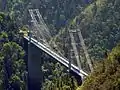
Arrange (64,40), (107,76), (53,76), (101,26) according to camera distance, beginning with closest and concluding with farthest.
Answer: (107,76) < (53,76) < (64,40) < (101,26)

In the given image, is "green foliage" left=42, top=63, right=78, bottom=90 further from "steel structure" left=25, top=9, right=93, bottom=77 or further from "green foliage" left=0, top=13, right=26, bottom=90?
"green foliage" left=0, top=13, right=26, bottom=90

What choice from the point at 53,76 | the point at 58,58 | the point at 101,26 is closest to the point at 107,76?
the point at 58,58

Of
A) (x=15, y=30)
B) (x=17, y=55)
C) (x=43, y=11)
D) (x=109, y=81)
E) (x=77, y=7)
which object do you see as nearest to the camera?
(x=109, y=81)

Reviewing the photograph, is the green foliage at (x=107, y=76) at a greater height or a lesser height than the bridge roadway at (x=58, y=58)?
greater

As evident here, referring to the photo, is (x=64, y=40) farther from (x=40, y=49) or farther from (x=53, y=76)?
(x=53, y=76)

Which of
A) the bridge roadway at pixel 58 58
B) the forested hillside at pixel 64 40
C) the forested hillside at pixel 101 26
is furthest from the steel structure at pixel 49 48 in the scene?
the forested hillside at pixel 101 26

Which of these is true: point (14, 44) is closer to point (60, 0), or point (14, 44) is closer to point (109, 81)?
point (60, 0)

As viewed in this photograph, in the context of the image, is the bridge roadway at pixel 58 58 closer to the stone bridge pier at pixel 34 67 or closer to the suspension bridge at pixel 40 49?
the suspension bridge at pixel 40 49

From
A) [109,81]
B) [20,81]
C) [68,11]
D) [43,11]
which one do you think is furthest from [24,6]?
[109,81]
